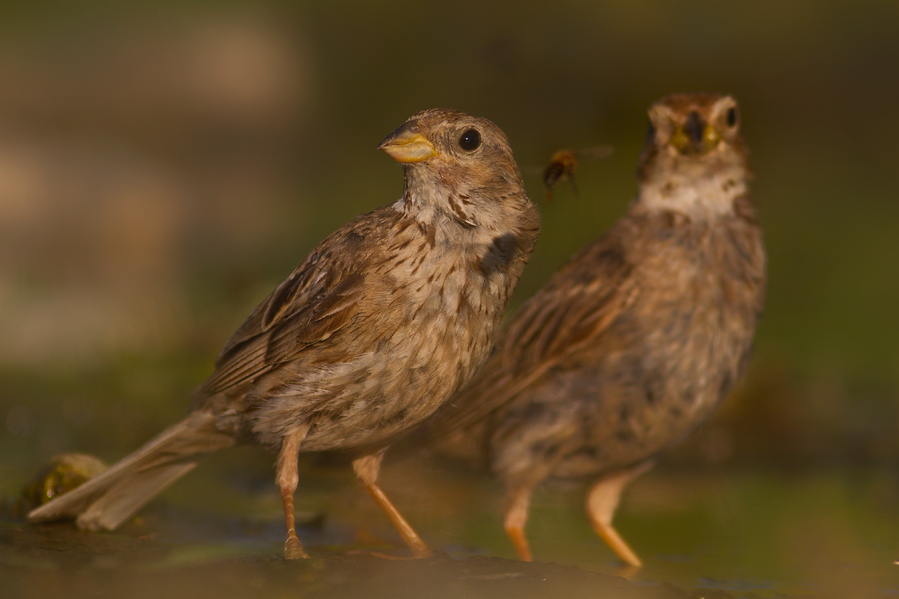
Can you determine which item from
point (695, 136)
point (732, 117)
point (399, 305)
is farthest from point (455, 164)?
point (732, 117)

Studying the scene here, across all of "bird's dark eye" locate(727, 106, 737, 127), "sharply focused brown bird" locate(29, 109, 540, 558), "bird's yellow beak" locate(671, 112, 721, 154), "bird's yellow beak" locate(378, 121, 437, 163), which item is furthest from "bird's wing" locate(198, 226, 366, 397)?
"bird's dark eye" locate(727, 106, 737, 127)

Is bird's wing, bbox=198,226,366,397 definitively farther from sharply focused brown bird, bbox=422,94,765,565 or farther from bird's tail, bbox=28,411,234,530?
sharply focused brown bird, bbox=422,94,765,565

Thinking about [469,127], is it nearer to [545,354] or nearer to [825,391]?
[545,354]

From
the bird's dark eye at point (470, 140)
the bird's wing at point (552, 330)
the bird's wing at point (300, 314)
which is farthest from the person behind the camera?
the bird's wing at point (552, 330)

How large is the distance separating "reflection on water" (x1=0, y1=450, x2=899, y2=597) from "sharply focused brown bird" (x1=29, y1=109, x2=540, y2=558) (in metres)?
0.40

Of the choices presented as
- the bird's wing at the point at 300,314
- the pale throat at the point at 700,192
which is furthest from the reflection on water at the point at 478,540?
the pale throat at the point at 700,192

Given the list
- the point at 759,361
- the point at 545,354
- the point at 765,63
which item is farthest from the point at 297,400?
the point at 765,63

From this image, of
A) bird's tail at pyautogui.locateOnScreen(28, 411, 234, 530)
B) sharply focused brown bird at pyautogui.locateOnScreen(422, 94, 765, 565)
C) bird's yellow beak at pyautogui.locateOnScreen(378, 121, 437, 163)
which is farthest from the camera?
sharply focused brown bird at pyautogui.locateOnScreen(422, 94, 765, 565)

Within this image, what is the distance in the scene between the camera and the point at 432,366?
3.45m

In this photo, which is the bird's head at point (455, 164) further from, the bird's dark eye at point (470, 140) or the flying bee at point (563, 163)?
the flying bee at point (563, 163)

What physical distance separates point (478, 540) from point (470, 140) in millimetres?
2117

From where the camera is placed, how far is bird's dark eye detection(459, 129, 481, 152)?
338 centimetres

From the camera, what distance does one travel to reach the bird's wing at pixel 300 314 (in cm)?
350

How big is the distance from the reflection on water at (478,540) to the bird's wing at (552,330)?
472 mm
